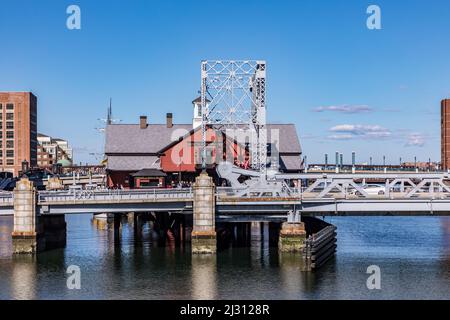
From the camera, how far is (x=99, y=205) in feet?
190

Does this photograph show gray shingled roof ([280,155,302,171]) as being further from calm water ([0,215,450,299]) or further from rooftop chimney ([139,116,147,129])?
calm water ([0,215,450,299])

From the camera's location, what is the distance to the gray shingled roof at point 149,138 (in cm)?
8762

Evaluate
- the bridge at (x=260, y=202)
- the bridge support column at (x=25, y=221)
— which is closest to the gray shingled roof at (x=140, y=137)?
the bridge at (x=260, y=202)

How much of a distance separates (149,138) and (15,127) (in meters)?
116

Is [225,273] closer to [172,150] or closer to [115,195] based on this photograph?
[115,195]

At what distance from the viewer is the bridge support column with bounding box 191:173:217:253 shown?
55281 mm

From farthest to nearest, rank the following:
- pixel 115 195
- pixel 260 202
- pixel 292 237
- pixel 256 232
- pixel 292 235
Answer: pixel 256 232 < pixel 115 195 < pixel 260 202 < pixel 292 235 < pixel 292 237

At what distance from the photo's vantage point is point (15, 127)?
641 feet

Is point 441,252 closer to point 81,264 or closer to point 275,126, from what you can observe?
point 81,264

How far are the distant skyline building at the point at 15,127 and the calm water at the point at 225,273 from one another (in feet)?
432

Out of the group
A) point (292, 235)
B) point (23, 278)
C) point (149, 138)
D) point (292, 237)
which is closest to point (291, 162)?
point (149, 138)

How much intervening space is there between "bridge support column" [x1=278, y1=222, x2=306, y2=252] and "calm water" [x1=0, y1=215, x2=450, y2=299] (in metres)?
1.13

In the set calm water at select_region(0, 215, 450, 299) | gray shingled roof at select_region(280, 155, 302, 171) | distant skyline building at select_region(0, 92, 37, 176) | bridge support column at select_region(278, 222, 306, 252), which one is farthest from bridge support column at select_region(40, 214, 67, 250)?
distant skyline building at select_region(0, 92, 37, 176)
